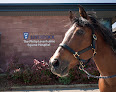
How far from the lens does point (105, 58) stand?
6.75 feet

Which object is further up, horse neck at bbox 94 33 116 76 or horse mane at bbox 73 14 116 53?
horse mane at bbox 73 14 116 53

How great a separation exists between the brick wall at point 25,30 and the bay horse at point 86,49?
7.11 m

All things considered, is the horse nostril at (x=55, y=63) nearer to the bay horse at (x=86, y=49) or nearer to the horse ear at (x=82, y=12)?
the bay horse at (x=86, y=49)

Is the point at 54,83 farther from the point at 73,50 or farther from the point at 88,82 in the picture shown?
the point at 73,50

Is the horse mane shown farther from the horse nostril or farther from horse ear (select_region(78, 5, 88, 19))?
the horse nostril

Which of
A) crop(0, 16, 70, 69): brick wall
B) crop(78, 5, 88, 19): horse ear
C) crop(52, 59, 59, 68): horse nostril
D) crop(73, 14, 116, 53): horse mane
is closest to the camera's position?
crop(52, 59, 59, 68): horse nostril

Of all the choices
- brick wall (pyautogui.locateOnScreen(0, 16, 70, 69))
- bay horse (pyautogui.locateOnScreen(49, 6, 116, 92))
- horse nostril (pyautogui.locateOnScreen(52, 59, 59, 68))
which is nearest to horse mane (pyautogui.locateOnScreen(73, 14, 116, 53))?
bay horse (pyautogui.locateOnScreen(49, 6, 116, 92))

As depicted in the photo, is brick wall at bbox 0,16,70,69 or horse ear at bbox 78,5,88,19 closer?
horse ear at bbox 78,5,88,19

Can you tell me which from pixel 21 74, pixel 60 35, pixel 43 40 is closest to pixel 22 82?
pixel 21 74

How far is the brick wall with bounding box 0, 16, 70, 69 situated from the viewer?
9.15 m

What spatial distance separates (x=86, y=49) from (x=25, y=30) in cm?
821

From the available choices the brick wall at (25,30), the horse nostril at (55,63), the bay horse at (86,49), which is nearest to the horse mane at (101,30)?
the bay horse at (86,49)

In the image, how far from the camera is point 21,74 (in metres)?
7.09

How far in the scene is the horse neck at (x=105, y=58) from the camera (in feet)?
6.73
